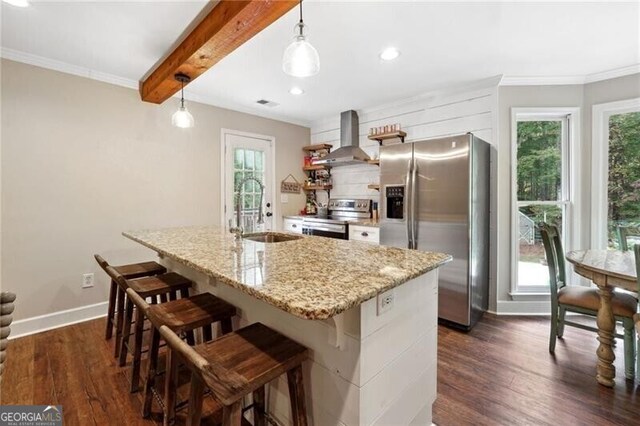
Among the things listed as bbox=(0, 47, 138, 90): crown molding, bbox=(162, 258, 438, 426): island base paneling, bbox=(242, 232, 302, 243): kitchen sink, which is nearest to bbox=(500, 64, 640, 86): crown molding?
bbox=(162, 258, 438, 426): island base paneling

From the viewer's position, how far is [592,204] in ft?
9.75

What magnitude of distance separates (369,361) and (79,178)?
10.6 ft

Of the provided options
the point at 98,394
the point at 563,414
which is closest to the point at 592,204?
the point at 563,414

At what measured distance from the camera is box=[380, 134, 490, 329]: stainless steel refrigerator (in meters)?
2.66

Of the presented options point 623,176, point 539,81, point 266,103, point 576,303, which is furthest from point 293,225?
point 623,176

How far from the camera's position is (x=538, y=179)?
318cm

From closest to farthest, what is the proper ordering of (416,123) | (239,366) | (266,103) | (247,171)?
(239,366) → (416,123) → (266,103) → (247,171)

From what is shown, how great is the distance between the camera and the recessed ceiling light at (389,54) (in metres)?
2.48

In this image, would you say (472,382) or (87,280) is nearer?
(472,382)

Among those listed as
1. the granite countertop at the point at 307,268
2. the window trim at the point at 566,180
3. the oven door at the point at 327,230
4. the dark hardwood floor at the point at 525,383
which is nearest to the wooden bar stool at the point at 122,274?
the granite countertop at the point at 307,268

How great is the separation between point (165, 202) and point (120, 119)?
0.97 m

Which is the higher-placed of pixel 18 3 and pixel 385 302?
pixel 18 3

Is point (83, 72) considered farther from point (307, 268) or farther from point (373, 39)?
point (307, 268)

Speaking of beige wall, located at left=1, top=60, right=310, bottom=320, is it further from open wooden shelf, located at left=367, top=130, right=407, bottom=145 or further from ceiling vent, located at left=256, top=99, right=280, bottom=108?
open wooden shelf, located at left=367, top=130, right=407, bottom=145
